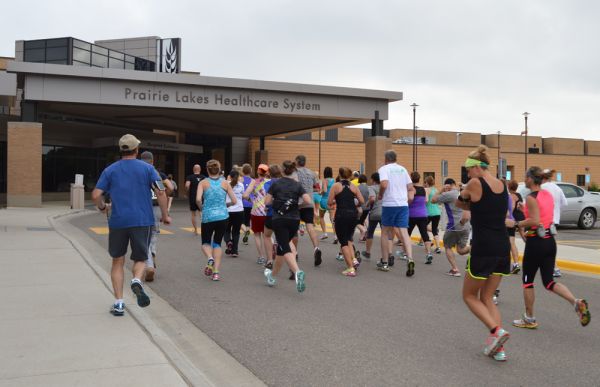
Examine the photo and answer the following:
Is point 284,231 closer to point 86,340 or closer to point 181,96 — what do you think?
point 86,340

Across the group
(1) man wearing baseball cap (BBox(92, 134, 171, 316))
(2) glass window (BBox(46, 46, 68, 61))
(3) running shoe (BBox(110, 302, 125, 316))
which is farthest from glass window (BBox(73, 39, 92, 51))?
(3) running shoe (BBox(110, 302, 125, 316))

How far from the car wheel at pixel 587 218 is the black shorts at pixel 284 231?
14.7 m

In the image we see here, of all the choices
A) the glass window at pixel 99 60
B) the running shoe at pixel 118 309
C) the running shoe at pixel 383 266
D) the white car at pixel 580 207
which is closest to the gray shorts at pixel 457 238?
the running shoe at pixel 383 266

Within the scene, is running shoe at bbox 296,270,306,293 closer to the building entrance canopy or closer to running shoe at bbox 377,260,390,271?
running shoe at bbox 377,260,390,271

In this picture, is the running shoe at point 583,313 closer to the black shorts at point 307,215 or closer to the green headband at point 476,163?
the green headband at point 476,163

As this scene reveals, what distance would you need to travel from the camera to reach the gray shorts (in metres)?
8.92

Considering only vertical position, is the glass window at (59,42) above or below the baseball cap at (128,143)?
above

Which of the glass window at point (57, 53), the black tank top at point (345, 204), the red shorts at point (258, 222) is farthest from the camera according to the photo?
the glass window at point (57, 53)

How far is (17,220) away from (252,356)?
16.4 metres

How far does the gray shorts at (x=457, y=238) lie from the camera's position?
29.3 ft

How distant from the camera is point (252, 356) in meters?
4.91

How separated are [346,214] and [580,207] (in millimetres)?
13053

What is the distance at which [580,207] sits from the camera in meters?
19.0

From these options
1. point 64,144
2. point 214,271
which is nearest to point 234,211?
point 214,271
